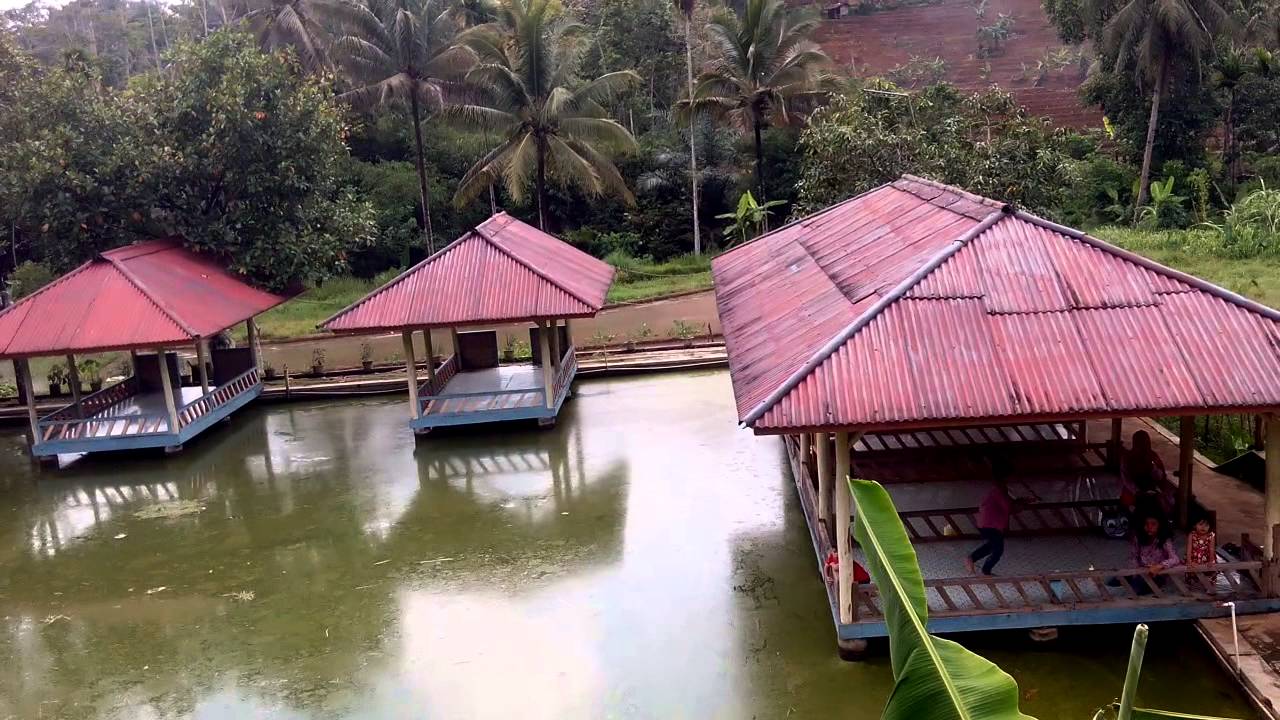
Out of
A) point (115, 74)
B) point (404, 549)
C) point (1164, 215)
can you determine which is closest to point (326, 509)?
point (404, 549)

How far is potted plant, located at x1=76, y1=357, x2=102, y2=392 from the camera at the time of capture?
1730cm

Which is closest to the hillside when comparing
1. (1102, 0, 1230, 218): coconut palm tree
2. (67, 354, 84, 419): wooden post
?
(1102, 0, 1230, 218): coconut palm tree

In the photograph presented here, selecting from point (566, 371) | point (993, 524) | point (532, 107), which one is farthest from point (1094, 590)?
point (532, 107)

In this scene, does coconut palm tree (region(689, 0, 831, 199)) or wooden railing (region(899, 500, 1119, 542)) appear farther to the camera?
coconut palm tree (region(689, 0, 831, 199))

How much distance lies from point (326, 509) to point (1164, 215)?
74.6ft

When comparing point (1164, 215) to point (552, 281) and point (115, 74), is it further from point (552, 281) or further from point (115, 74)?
point (115, 74)

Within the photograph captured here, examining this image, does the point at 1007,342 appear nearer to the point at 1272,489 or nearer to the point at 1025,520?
the point at 1272,489

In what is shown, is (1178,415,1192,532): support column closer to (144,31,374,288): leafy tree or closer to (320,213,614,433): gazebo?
(320,213,614,433): gazebo

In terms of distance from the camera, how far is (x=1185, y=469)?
320 inches

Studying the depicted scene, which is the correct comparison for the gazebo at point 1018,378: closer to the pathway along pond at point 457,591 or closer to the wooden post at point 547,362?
the pathway along pond at point 457,591

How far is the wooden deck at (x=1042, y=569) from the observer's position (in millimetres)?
7055

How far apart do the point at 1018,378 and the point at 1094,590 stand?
1792 mm

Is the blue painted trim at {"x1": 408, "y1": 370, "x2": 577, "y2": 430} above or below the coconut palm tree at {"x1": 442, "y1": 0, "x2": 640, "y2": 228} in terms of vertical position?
below

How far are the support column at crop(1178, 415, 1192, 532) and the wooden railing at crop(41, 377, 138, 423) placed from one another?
13519mm
